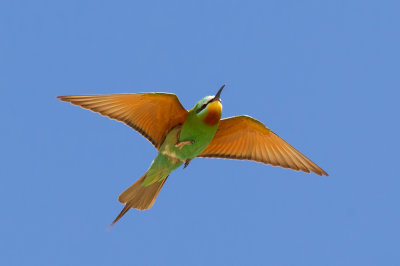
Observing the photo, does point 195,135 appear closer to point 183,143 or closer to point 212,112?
point 183,143

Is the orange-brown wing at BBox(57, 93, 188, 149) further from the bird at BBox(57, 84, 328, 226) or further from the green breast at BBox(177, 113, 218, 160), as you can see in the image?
the green breast at BBox(177, 113, 218, 160)

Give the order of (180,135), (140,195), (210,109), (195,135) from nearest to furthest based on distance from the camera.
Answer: (210,109)
(195,135)
(180,135)
(140,195)

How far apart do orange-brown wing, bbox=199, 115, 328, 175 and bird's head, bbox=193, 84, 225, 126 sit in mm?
455

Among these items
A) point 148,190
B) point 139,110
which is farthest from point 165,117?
point 148,190

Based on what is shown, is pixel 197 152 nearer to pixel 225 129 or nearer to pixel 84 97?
pixel 225 129

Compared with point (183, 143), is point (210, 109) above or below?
above

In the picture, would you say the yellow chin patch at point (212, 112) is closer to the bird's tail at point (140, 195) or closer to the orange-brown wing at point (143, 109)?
the orange-brown wing at point (143, 109)

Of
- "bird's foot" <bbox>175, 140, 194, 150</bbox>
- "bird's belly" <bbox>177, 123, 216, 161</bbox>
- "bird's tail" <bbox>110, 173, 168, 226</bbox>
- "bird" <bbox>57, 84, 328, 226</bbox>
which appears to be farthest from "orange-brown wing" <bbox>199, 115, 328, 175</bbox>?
"bird's tail" <bbox>110, 173, 168, 226</bbox>

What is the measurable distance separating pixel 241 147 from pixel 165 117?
0.98 meters

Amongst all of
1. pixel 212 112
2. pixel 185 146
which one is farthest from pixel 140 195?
pixel 212 112

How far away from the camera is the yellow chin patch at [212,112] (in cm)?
605

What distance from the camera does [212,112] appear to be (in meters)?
6.05

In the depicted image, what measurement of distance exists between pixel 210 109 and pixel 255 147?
1.02 metres

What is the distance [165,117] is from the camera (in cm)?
640
